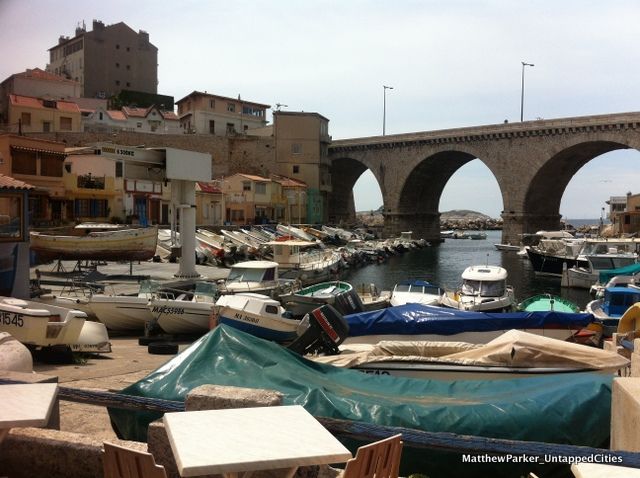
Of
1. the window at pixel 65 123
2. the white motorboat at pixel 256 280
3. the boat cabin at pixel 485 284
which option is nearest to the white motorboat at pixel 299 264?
the white motorboat at pixel 256 280

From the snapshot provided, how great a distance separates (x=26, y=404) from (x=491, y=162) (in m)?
59.7

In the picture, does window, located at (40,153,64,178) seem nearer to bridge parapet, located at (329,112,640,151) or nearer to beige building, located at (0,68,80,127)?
beige building, located at (0,68,80,127)

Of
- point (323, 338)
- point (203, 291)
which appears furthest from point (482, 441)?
point (203, 291)

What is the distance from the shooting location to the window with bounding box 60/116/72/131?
198 feet

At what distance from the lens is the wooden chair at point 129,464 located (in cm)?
325

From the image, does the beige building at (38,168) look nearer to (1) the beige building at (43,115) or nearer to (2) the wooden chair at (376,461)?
(1) the beige building at (43,115)

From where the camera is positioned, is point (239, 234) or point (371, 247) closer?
point (239, 234)

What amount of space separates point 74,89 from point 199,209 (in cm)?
3049

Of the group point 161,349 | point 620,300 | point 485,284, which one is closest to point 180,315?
point 161,349

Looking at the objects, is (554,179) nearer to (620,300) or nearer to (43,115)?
(620,300)

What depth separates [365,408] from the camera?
5.64 metres

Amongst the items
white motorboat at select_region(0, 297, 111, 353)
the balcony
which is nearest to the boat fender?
white motorboat at select_region(0, 297, 111, 353)

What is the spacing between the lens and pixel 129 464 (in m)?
3.31

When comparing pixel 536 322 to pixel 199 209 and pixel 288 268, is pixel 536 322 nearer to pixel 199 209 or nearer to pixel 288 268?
pixel 288 268
